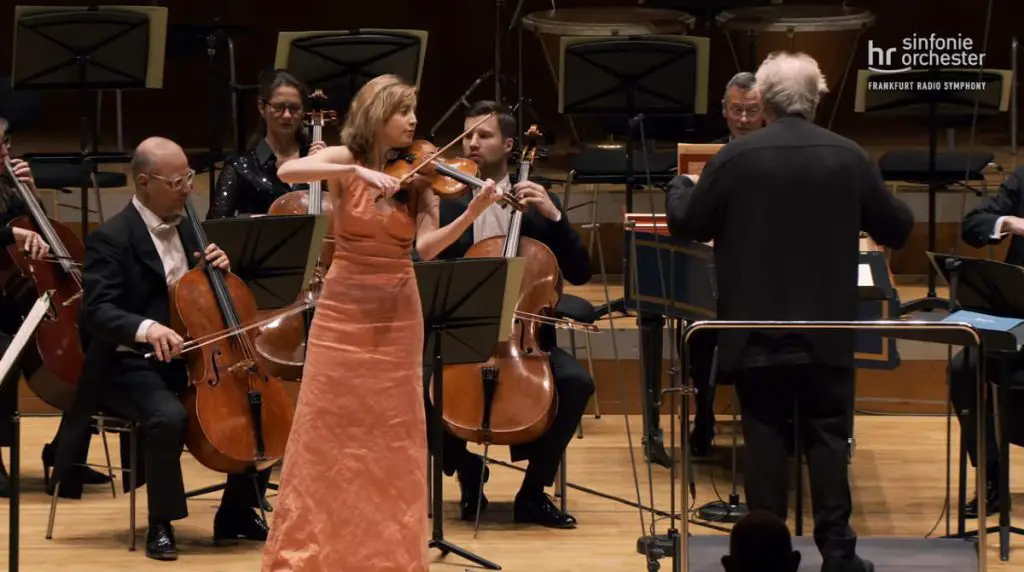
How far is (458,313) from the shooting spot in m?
4.45

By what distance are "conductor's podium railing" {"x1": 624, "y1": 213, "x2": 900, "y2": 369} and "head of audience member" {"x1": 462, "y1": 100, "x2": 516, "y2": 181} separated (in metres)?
0.47

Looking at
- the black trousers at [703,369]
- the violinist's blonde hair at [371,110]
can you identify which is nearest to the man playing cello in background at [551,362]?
the black trousers at [703,369]

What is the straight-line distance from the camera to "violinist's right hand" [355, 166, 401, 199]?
12.0 feet

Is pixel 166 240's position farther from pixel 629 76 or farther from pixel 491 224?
pixel 629 76

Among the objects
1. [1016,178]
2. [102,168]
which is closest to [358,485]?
[1016,178]

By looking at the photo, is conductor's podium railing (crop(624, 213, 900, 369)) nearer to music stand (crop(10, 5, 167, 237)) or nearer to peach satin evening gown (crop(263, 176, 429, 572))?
peach satin evening gown (crop(263, 176, 429, 572))

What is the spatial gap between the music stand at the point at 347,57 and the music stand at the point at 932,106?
5.87ft

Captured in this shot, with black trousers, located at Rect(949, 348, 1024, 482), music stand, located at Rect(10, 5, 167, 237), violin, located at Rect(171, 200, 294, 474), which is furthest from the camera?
music stand, located at Rect(10, 5, 167, 237)

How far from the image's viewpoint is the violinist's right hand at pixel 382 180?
144 inches

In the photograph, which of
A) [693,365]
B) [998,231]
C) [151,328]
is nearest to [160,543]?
[151,328]

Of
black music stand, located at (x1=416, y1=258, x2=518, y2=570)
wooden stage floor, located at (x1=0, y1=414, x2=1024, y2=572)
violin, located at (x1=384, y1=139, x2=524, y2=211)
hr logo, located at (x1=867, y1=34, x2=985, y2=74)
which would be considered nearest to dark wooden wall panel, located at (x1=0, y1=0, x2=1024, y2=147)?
hr logo, located at (x1=867, y1=34, x2=985, y2=74)

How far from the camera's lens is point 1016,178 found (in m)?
5.33

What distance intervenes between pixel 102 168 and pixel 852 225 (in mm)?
5304

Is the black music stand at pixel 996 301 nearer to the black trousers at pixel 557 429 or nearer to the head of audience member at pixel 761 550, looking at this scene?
the black trousers at pixel 557 429
